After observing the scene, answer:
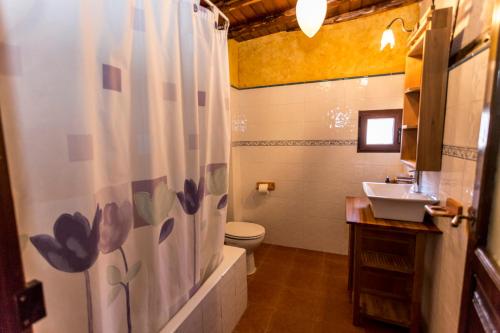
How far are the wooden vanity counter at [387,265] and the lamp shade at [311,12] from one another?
4.03 ft

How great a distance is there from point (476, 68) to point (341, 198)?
1629 millimetres

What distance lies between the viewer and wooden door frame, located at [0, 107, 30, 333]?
0.37 m

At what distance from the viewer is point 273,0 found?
→ 6.76 feet

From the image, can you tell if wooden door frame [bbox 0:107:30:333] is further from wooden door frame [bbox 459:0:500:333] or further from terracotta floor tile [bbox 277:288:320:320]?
terracotta floor tile [bbox 277:288:320:320]

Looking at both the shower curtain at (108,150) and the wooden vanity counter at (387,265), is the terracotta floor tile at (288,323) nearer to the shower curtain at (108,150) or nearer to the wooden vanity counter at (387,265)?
the wooden vanity counter at (387,265)

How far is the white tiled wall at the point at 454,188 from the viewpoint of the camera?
40.9 inches

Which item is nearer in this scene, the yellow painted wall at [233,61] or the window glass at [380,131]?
the window glass at [380,131]

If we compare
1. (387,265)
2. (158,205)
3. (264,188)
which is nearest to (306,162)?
(264,188)

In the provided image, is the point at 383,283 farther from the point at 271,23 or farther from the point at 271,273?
the point at 271,23

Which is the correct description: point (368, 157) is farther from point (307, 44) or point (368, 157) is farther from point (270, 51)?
point (270, 51)

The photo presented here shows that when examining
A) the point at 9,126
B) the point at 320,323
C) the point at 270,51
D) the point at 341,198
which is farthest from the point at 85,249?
the point at 270,51

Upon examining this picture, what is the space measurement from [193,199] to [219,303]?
694mm

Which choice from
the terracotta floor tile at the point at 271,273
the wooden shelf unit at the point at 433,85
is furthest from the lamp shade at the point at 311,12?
the terracotta floor tile at the point at 271,273

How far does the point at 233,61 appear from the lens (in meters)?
2.66
